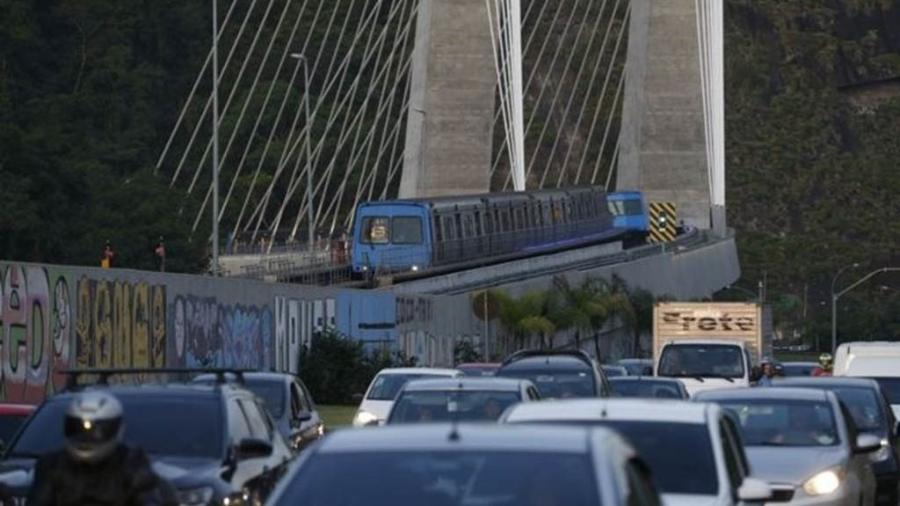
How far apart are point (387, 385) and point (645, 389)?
427 centimetres

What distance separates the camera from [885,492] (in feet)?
79.2

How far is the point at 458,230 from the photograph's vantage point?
223ft

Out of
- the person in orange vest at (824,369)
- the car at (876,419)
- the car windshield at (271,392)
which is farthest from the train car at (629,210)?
the car windshield at (271,392)

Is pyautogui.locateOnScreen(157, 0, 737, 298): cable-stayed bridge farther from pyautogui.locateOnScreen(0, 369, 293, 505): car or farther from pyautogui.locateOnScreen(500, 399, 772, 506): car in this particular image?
pyautogui.locateOnScreen(500, 399, 772, 506): car

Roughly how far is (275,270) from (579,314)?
7.92 metres

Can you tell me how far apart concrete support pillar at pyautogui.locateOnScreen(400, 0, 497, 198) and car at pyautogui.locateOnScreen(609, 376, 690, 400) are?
32.7 meters

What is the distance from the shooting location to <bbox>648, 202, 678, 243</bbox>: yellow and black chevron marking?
87.6m

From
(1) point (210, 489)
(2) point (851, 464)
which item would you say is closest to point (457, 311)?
(2) point (851, 464)

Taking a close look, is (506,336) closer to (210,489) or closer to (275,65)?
(275,65)

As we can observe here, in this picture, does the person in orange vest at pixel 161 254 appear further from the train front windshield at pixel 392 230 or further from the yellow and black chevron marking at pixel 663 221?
the yellow and black chevron marking at pixel 663 221

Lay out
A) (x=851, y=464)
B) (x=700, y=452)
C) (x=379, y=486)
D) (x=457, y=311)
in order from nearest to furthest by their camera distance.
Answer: (x=379, y=486) < (x=700, y=452) < (x=851, y=464) < (x=457, y=311)

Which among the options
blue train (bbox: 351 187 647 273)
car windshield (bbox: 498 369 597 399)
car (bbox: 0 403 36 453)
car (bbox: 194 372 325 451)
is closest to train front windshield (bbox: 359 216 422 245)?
blue train (bbox: 351 187 647 273)

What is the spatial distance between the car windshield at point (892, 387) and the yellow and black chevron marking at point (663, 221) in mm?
55040

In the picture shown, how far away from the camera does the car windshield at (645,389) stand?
29.3 m
